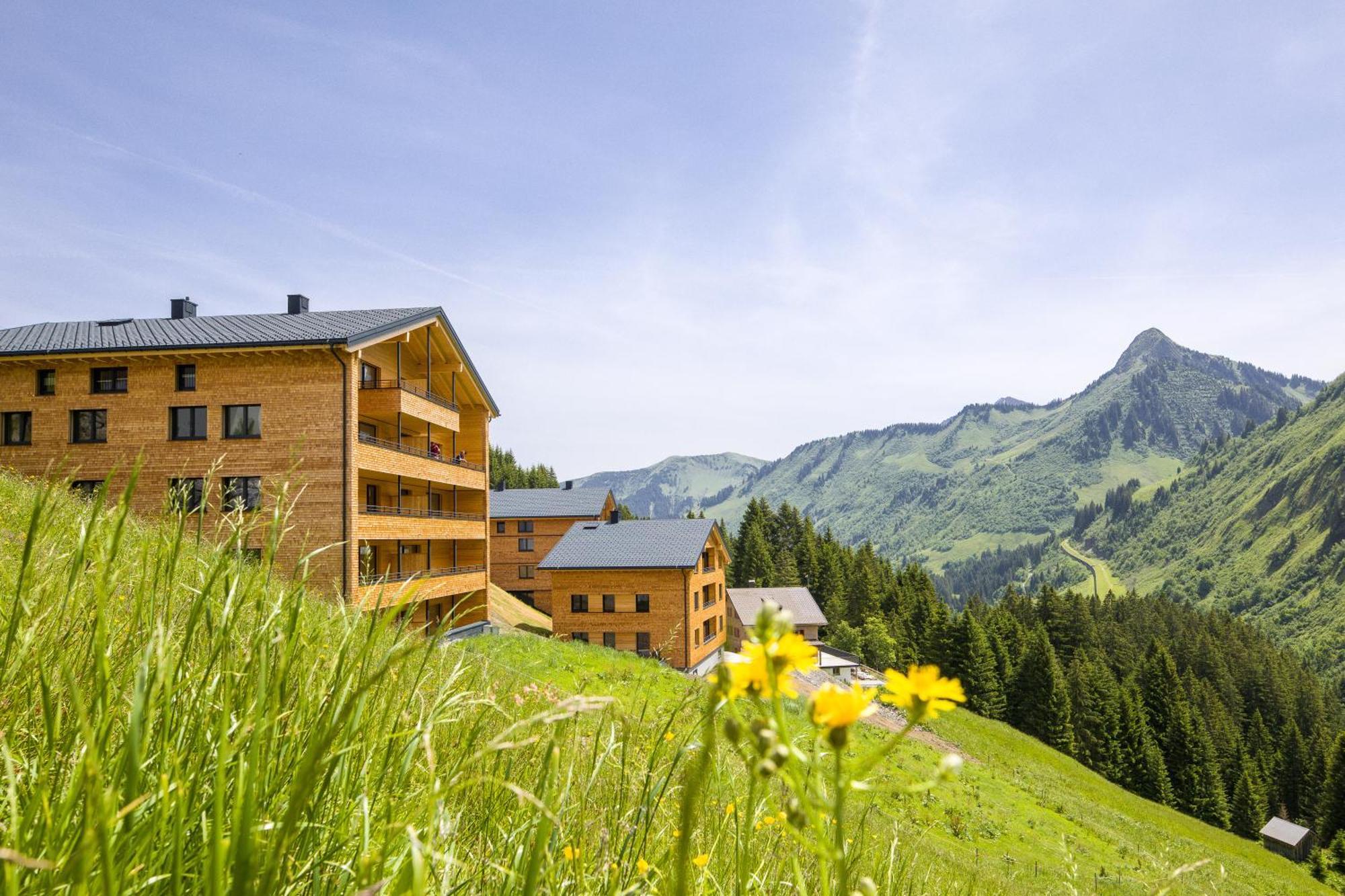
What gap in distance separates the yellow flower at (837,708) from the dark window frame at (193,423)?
26786 millimetres

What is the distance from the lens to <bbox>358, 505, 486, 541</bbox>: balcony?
23078mm

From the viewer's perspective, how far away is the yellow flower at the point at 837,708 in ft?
2.90

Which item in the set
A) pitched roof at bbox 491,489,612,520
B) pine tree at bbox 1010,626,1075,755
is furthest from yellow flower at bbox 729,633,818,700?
pine tree at bbox 1010,626,1075,755

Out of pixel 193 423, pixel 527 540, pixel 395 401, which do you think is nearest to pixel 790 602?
pixel 527 540

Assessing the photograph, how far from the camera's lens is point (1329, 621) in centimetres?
16575

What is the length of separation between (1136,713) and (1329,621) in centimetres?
14415

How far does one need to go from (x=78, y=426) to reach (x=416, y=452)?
1063 cm

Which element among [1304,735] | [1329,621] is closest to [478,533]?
[1304,735]

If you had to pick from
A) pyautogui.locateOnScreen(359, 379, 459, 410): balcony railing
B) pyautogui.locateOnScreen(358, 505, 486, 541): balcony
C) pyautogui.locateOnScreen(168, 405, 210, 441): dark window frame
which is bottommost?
pyautogui.locateOnScreen(358, 505, 486, 541): balcony

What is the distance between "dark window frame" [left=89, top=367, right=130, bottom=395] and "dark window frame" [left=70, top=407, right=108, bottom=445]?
564 mm

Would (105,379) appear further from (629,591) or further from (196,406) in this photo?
(629,591)

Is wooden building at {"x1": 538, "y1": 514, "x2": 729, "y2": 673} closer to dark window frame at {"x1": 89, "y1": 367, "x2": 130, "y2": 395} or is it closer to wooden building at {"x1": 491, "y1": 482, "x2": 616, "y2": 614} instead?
wooden building at {"x1": 491, "y1": 482, "x2": 616, "y2": 614}

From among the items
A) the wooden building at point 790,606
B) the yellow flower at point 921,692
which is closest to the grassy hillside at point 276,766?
the yellow flower at point 921,692

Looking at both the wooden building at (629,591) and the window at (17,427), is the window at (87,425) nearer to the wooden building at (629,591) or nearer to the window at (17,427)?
the window at (17,427)
